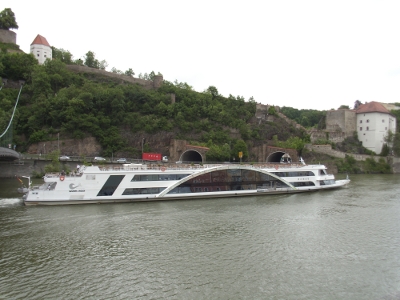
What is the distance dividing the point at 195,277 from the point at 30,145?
52327 millimetres

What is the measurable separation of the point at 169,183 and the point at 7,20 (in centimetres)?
7611

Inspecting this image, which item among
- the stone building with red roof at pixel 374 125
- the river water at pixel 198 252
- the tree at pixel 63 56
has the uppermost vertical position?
the tree at pixel 63 56

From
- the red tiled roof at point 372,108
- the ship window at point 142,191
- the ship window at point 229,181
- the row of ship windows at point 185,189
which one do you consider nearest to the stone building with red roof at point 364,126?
the red tiled roof at point 372,108

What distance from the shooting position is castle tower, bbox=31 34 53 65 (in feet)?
272

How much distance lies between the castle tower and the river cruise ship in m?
67.6

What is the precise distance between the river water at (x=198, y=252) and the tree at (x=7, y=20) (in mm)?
71163

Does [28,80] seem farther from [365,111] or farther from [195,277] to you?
[365,111]

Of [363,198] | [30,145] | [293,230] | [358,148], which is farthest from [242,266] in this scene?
[358,148]

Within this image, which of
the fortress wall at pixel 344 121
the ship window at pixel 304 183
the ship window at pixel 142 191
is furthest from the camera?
the fortress wall at pixel 344 121

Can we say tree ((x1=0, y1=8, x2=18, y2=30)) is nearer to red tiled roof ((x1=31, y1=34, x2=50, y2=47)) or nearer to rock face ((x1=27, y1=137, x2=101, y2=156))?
red tiled roof ((x1=31, y1=34, x2=50, y2=47))

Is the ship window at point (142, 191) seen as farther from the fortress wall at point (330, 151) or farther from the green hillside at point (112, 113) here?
the fortress wall at point (330, 151)

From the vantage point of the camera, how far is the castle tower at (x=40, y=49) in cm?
8300

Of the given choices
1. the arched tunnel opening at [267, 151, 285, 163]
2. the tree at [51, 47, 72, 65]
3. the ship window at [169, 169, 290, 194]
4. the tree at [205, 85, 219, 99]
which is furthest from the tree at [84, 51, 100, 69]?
the ship window at [169, 169, 290, 194]

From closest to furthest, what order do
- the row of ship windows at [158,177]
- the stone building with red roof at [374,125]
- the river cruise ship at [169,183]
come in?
the river cruise ship at [169,183], the row of ship windows at [158,177], the stone building with red roof at [374,125]
